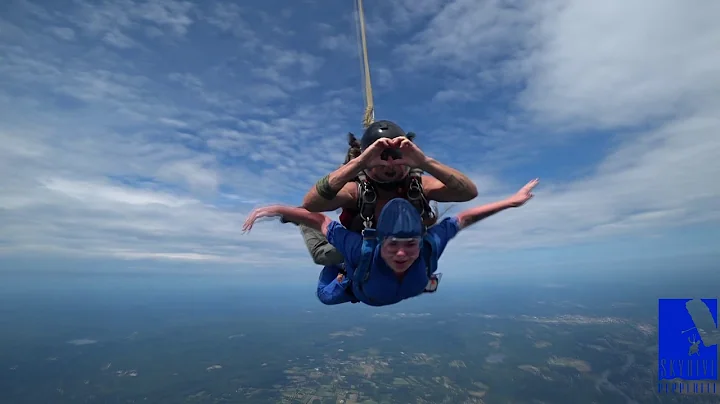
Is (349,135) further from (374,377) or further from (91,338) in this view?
(91,338)

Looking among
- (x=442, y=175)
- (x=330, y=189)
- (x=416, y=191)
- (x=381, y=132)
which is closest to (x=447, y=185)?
(x=442, y=175)

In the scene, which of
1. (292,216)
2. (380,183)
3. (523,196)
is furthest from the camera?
(523,196)

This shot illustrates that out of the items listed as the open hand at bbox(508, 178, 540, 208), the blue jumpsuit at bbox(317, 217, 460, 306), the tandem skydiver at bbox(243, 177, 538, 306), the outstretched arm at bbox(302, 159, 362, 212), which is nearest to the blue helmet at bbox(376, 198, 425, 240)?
the tandem skydiver at bbox(243, 177, 538, 306)

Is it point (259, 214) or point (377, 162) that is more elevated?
point (377, 162)

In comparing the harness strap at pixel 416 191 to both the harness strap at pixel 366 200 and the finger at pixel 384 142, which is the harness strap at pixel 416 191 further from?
the finger at pixel 384 142

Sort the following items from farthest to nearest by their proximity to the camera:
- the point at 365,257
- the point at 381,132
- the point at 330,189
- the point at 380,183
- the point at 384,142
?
the point at 380,183 < the point at 365,257 < the point at 381,132 < the point at 330,189 < the point at 384,142

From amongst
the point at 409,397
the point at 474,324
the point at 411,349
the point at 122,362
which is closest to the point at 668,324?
the point at 409,397

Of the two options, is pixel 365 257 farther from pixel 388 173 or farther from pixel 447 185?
pixel 447 185
